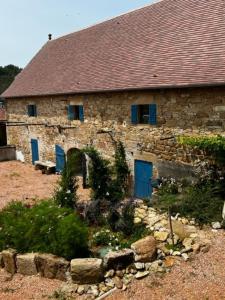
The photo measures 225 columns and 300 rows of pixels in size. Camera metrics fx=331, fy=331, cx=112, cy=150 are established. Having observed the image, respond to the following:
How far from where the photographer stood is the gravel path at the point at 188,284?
610 cm

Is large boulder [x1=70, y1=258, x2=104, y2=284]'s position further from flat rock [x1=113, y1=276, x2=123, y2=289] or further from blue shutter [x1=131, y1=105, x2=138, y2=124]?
blue shutter [x1=131, y1=105, x2=138, y2=124]

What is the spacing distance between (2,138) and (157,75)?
15.9 metres

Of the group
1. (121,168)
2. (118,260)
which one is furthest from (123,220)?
(121,168)

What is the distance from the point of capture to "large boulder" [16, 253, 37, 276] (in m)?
7.12

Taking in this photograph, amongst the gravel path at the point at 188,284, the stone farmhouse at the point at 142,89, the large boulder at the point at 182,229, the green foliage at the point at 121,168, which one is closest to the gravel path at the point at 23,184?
the stone farmhouse at the point at 142,89

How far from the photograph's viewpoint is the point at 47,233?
7414 millimetres

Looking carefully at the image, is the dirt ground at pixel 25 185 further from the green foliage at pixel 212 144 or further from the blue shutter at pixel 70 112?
the green foliage at pixel 212 144

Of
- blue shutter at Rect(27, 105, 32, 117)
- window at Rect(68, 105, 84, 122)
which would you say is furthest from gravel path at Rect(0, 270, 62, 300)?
blue shutter at Rect(27, 105, 32, 117)

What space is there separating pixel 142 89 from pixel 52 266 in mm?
6424

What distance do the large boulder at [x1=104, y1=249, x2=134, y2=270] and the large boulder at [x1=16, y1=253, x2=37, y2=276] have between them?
→ 1.59 m

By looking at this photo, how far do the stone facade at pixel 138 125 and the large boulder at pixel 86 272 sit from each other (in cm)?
503

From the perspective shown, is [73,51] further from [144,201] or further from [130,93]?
[144,201]

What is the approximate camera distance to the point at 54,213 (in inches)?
313

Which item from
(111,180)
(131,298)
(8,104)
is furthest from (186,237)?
(8,104)
